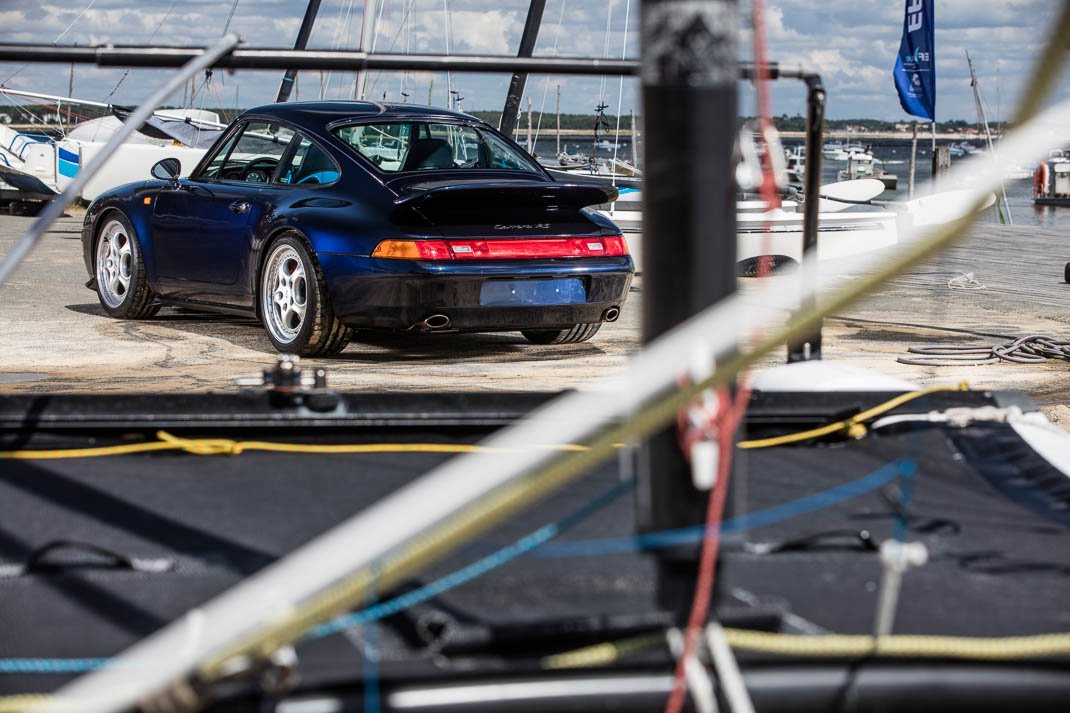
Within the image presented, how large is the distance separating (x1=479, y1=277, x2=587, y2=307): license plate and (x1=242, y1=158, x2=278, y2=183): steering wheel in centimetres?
178

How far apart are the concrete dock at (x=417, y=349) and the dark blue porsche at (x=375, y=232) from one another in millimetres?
258

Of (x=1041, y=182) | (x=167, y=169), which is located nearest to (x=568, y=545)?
(x=167, y=169)

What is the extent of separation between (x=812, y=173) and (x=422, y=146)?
3757 millimetres

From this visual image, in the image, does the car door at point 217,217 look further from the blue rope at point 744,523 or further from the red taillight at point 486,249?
the blue rope at point 744,523

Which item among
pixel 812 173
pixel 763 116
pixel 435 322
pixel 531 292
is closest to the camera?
pixel 763 116

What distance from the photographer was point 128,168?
20.5 meters

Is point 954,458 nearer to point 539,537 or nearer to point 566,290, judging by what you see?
point 539,537

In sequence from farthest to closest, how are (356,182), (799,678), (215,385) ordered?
1. (356,182)
2. (215,385)
3. (799,678)

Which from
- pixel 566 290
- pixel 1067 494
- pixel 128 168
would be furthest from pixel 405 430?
pixel 128 168

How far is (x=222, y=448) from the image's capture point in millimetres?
3189

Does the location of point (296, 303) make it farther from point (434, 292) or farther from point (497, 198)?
point (497, 198)

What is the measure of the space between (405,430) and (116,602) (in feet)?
4.36

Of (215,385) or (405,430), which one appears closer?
(405,430)

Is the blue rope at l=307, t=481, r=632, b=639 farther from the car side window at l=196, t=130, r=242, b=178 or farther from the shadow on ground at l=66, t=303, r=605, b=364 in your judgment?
the car side window at l=196, t=130, r=242, b=178
